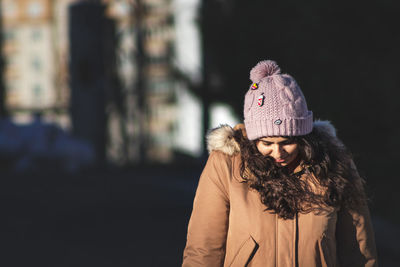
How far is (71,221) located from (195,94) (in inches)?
367

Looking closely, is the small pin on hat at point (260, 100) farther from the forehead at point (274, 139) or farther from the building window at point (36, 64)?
the building window at point (36, 64)

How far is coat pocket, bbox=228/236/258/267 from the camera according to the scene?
2227mm

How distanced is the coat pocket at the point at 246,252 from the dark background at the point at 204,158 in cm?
283

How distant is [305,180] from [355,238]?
31 centimetres

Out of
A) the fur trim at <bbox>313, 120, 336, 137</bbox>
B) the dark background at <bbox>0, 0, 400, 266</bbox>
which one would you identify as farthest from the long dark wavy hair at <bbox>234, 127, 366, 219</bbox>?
the dark background at <bbox>0, 0, 400, 266</bbox>

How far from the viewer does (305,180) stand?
2348 mm

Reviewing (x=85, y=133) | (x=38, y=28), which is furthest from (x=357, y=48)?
(x=38, y=28)

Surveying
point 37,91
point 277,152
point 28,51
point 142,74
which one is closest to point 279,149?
point 277,152

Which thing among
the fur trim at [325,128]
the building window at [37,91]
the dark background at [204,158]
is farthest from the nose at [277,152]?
the building window at [37,91]

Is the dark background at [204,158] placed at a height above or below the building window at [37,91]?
above

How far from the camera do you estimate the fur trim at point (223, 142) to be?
2396 mm

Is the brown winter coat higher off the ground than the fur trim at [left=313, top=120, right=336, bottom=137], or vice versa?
the fur trim at [left=313, top=120, right=336, bottom=137]

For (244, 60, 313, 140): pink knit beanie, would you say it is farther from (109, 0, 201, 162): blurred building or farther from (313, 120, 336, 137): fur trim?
(109, 0, 201, 162): blurred building

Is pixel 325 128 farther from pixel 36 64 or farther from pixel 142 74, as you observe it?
pixel 36 64
